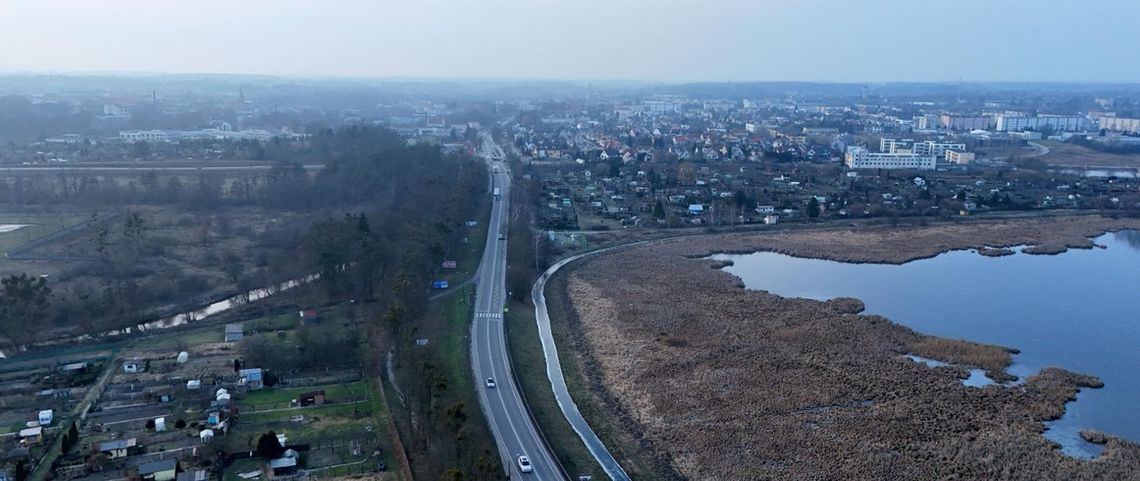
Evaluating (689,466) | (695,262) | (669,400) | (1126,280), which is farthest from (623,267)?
(1126,280)

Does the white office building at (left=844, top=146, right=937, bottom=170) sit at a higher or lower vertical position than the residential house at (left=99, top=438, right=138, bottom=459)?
higher

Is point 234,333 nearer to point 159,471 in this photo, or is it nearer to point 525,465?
point 159,471

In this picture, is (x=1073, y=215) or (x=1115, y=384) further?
(x=1073, y=215)

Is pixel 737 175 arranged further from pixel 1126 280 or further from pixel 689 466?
pixel 689 466

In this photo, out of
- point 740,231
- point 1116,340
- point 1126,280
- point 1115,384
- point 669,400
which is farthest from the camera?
point 740,231

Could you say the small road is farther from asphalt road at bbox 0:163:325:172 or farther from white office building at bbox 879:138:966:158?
white office building at bbox 879:138:966:158

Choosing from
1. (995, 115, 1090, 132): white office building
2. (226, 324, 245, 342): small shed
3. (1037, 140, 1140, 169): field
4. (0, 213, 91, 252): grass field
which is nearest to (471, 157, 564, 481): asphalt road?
(226, 324, 245, 342): small shed
